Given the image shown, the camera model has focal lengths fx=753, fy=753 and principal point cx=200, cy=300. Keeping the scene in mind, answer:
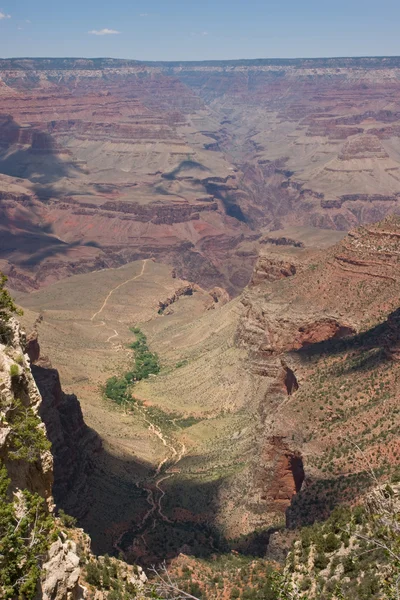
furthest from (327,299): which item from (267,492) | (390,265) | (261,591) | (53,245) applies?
(53,245)

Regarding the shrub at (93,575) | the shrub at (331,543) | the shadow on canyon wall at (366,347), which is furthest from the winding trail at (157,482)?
the shrub at (331,543)

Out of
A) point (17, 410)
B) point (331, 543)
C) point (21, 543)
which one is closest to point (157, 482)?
point (331, 543)

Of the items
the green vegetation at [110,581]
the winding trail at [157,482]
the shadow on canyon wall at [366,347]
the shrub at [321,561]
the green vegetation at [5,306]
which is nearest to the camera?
the green vegetation at [5,306]

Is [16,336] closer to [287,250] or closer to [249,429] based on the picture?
[249,429]

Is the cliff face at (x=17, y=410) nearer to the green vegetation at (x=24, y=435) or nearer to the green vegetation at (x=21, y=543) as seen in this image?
the green vegetation at (x=24, y=435)

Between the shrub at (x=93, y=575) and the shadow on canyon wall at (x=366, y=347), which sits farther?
the shadow on canyon wall at (x=366, y=347)

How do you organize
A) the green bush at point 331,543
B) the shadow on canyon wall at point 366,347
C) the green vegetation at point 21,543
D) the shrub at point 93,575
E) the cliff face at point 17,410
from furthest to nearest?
the shadow on canyon wall at point 366,347 → the green bush at point 331,543 → the shrub at point 93,575 → the cliff face at point 17,410 → the green vegetation at point 21,543

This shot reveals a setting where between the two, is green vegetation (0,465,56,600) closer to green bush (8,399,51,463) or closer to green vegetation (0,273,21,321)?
green bush (8,399,51,463)
